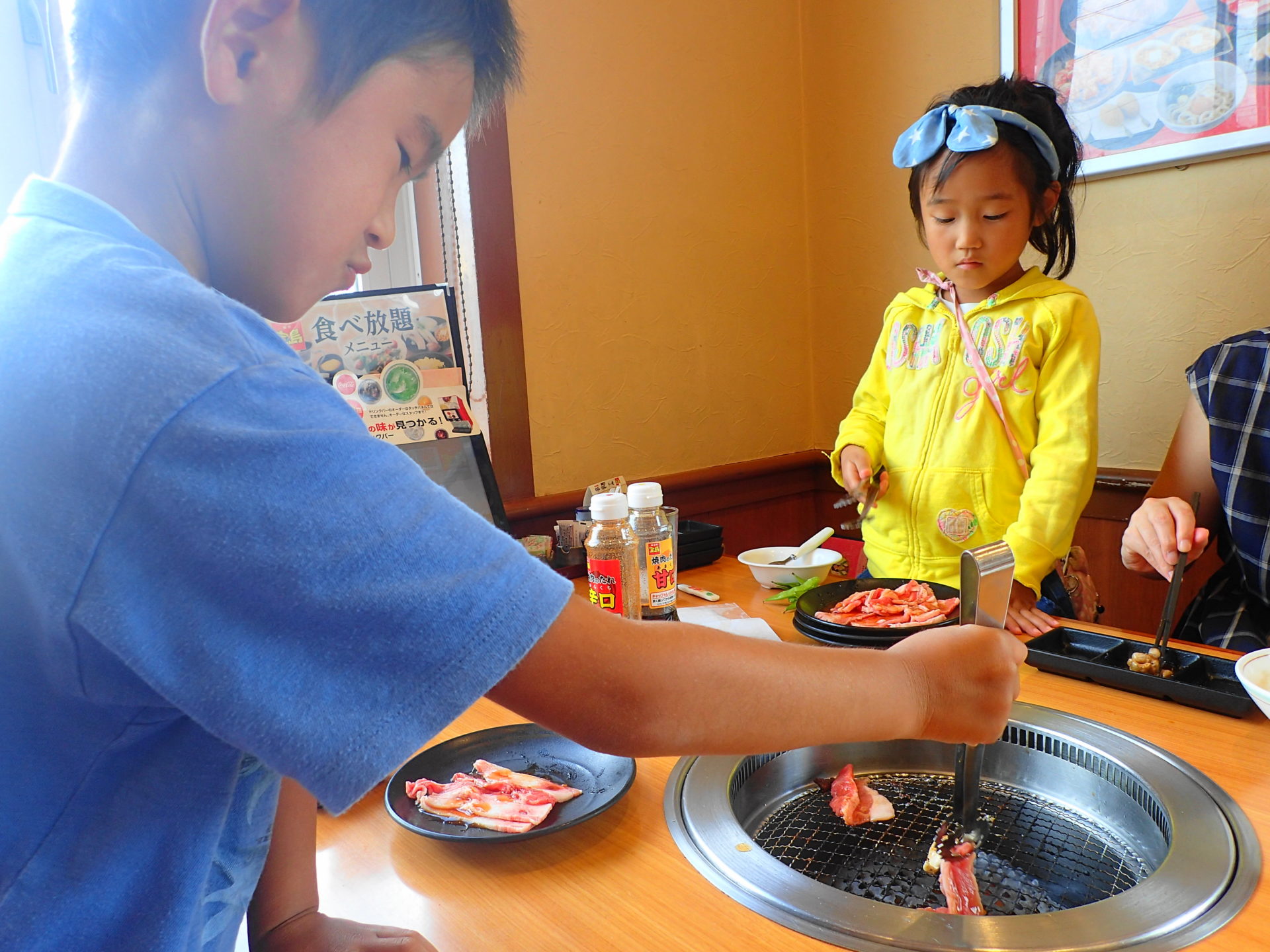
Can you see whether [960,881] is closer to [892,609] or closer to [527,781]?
[527,781]

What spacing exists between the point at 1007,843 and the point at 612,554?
58 centimetres

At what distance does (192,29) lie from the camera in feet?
1.68

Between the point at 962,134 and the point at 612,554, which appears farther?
the point at 962,134

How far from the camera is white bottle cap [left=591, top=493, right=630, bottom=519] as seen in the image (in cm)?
119

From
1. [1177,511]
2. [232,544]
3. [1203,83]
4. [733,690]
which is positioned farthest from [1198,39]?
[232,544]

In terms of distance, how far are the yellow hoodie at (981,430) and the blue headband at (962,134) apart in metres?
0.24

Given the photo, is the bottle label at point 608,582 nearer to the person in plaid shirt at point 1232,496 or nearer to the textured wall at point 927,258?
the person in plaid shirt at point 1232,496

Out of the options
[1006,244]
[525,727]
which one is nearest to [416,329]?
[525,727]

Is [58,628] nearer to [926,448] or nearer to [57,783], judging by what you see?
[57,783]

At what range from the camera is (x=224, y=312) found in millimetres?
446

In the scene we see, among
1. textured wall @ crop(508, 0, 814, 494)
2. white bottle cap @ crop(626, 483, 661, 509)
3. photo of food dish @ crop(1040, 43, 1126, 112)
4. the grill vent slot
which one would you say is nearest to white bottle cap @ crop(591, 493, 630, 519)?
white bottle cap @ crop(626, 483, 661, 509)

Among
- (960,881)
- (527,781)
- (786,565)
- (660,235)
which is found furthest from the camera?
(660,235)

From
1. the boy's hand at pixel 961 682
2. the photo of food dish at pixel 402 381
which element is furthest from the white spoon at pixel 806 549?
the boy's hand at pixel 961 682

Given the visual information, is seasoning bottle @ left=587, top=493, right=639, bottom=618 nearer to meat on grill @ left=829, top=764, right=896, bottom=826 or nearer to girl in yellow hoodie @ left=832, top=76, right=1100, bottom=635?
meat on grill @ left=829, top=764, right=896, bottom=826
